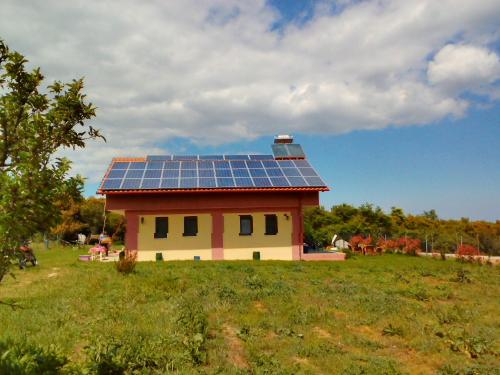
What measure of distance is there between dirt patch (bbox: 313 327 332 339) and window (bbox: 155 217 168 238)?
14.6 meters

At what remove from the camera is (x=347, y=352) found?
820 centimetres

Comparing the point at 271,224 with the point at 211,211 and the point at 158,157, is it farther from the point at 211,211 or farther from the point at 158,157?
the point at 158,157

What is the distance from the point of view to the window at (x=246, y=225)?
23.2 m

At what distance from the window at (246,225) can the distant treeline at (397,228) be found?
10.1m

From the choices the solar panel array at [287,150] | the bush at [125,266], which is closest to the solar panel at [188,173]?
the solar panel array at [287,150]

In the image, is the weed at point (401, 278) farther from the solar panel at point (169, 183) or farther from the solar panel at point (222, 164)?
the solar panel at point (222, 164)

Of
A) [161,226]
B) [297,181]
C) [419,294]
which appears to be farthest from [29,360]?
[297,181]

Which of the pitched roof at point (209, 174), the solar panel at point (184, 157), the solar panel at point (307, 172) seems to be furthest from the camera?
the solar panel at point (184, 157)

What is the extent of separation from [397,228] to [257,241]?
79.0 feet

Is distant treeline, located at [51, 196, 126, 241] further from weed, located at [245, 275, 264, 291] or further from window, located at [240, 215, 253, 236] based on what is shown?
weed, located at [245, 275, 264, 291]

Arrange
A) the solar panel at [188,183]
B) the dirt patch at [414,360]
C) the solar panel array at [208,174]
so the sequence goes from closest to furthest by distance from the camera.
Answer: the dirt patch at [414,360]
the solar panel at [188,183]
the solar panel array at [208,174]

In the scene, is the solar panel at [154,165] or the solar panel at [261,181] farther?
the solar panel at [154,165]

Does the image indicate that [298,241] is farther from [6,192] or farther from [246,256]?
[6,192]

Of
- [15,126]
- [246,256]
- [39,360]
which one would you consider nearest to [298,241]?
[246,256]
